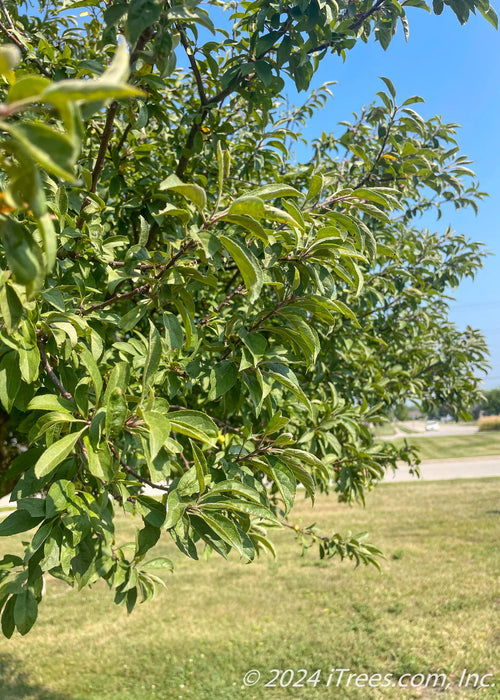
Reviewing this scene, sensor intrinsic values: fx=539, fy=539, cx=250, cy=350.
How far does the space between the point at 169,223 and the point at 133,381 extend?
83 cm

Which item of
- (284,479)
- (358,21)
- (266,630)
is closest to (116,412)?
(284,479)

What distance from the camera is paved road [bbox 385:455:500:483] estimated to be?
65.2 feet

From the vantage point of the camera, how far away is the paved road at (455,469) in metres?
19.9

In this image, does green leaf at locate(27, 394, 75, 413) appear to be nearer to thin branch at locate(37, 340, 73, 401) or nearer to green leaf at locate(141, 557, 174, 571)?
thin branch at locate(37, 340, 73, 401)

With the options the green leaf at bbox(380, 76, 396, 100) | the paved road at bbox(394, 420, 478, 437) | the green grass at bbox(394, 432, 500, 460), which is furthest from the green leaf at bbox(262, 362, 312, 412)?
the paved road at bbox(394, 420, 478, 437)

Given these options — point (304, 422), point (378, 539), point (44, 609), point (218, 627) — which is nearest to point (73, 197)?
point (304, 422)

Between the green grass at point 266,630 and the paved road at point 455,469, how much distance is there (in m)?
10.9

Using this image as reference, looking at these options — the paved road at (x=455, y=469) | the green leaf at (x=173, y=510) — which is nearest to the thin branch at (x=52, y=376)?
the green leaf at (x=173, y=510)

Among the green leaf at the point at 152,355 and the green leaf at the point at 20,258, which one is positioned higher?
the green leaf at the point at 20,258

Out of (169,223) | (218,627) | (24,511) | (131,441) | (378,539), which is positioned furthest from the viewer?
(378,539)

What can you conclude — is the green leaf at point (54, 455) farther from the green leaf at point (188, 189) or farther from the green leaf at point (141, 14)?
the green leaf at point (141, 14)

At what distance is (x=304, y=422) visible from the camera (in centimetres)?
254

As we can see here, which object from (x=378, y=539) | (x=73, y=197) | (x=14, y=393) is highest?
(x=73, y=197)

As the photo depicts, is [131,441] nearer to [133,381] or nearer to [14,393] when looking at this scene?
[133,381]
